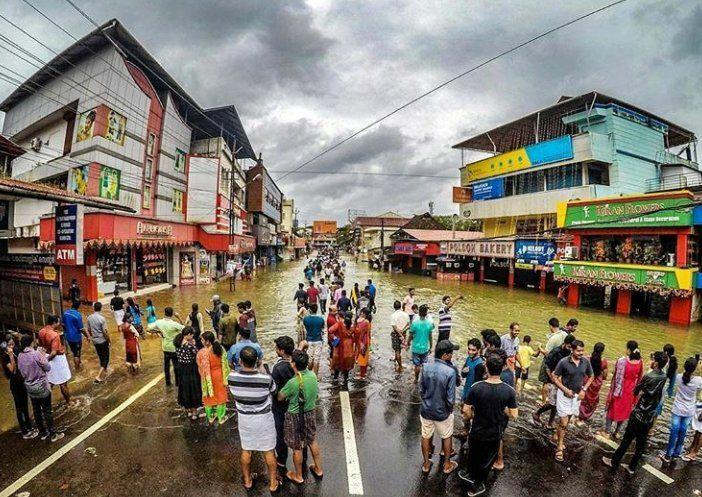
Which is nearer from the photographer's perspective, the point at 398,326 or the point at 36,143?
the point at 398,326

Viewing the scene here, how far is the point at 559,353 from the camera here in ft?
19.8

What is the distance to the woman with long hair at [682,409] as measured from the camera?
502 cm

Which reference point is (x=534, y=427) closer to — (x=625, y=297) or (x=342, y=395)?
(x=342, y=395)

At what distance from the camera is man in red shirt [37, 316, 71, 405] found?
20.5 feet

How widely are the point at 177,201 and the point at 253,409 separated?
1008 inches

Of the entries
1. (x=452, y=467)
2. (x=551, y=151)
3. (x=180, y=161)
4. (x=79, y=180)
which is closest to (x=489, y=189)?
(x=551, y=151)

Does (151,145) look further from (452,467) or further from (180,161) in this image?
(452,467)

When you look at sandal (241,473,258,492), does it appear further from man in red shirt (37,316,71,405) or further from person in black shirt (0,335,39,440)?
man in red shirt (37,316,71,405)

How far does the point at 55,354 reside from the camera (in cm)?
620

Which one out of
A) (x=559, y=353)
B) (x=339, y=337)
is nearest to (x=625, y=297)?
(x=559, y=353)

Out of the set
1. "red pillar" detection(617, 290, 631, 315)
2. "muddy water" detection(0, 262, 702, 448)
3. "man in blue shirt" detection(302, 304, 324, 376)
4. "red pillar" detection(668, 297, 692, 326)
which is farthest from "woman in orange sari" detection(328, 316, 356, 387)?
"red pillar" detection(617, 290, 631, 315)

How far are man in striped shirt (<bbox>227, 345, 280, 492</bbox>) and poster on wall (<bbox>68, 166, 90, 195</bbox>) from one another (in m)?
20.6

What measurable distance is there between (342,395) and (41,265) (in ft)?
25.8

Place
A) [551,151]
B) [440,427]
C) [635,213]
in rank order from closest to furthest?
1. [440,427]
2. [635,213]
3. [551,151]
